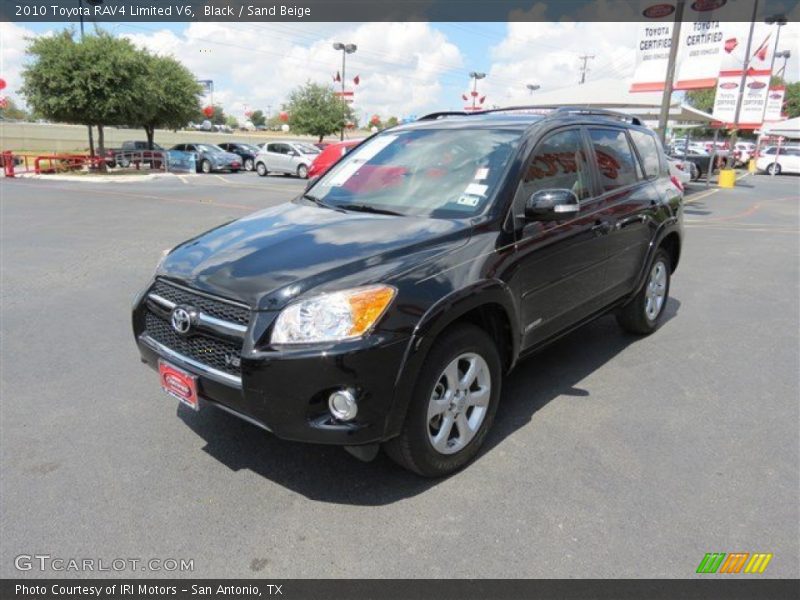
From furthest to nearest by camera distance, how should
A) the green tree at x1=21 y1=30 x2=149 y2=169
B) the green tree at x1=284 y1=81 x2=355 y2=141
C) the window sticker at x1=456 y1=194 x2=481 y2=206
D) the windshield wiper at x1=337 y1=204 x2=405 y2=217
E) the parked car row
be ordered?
1. the green tree at x1=284 y1=81 x2=355 y2=141
2. the parked car row
3. the green tree at x1=21 y1=30 x2=149 y2=169
4. the windshield wiper at x1=337 y1=204 x2=405 y2=217
5. the window sticker at x1=456 y1=194 x2=481 y2=206

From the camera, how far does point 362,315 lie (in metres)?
2.60

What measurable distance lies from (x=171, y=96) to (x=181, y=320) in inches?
1274

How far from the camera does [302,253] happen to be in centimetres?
296

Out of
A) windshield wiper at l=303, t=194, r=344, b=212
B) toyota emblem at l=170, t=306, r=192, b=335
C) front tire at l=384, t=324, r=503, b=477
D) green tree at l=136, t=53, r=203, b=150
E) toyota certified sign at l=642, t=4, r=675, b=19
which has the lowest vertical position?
front tire at l=384, t=324, r=503, b=477

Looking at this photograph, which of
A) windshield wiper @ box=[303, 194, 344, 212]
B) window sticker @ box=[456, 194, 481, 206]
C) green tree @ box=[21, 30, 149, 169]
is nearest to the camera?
window sticker @ box=[456, 194, 481, 206]

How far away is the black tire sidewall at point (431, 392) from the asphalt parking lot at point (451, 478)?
0.39 ft

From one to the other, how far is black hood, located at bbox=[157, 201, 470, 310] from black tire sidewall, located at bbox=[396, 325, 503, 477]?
0.43m

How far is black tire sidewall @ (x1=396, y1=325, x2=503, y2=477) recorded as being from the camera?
9.12ft

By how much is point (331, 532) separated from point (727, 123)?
32.3m

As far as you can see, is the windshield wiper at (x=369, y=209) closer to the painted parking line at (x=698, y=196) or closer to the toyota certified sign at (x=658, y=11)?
the toyota certified sign at (x=658, y=11)

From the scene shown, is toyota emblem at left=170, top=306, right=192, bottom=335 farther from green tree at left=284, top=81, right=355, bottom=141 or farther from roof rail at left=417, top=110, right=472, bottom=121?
green tree at left=284, top=81, right=355, bottom=141

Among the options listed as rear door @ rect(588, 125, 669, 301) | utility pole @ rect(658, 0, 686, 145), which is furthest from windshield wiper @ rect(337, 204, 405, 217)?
utility pole @ rect(658, 0, 686, 145)

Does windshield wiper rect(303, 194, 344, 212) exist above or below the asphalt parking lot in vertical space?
above
